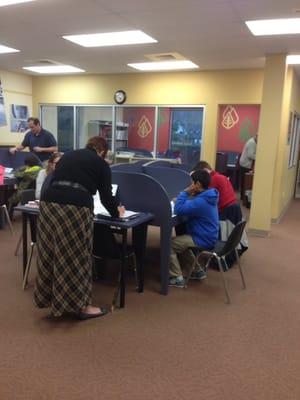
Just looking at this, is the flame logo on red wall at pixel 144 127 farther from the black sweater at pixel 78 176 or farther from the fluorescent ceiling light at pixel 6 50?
the black sweater at pixel 78 176

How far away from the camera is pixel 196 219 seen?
322 centimetres

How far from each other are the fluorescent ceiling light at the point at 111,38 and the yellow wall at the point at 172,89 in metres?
2.21

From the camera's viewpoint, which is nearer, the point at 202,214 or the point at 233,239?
the point at 233,239

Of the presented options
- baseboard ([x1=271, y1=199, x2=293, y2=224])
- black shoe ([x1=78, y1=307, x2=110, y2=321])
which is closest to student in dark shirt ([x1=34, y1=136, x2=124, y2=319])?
black shoe ([x1=78, y1=307, x2=110, y2=321])

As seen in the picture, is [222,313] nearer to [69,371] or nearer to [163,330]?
[163,330]

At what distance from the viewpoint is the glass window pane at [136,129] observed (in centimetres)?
772

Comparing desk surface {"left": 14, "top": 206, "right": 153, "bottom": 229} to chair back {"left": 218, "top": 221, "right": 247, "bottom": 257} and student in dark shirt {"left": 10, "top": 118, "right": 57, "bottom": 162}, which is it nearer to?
chair back {"left": 218, "top": 221, "right": 247, "bottom": 257}

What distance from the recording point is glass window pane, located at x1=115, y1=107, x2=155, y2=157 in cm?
772

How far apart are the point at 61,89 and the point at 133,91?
1.70m

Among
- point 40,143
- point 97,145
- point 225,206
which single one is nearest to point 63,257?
point 97,145

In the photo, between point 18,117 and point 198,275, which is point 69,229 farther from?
point 18,117

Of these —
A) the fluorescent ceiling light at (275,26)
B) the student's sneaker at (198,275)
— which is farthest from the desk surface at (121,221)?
the fluorescent ceiling light at (275,26)

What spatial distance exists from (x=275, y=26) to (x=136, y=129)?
184 inches

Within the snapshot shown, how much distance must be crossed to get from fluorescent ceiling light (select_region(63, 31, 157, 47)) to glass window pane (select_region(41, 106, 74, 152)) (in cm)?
326
